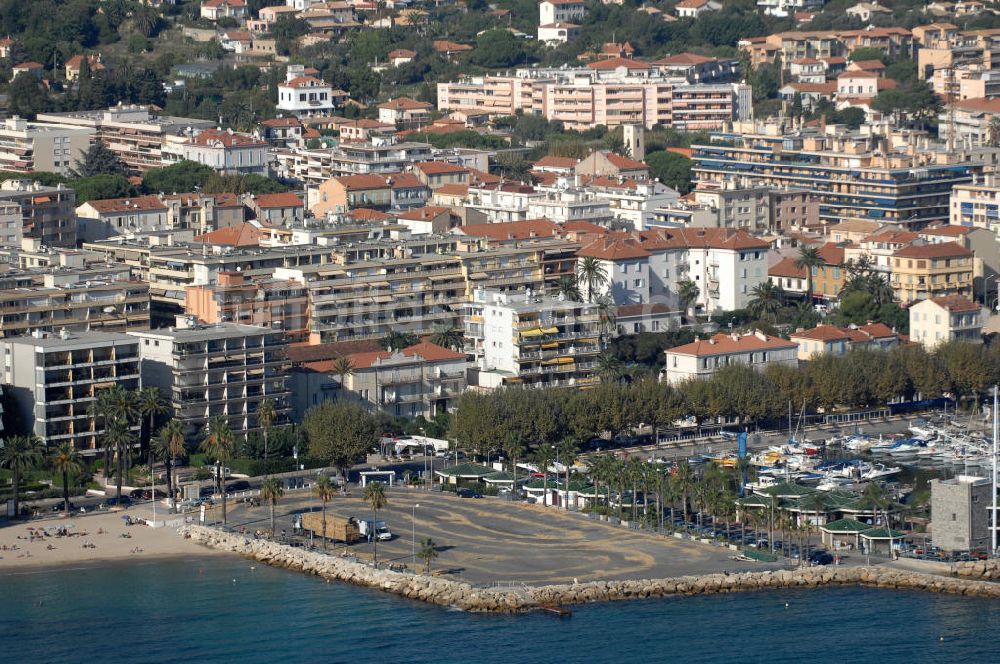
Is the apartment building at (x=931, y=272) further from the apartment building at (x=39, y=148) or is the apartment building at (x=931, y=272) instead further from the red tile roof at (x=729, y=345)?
the apartment building at (x=39, y=148)

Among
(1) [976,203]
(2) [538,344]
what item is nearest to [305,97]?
(1) [976,203]

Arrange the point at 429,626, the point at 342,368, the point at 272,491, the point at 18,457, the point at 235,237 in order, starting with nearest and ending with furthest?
the point at 429,626
the point at 272,491
the point at 18,457
the point at 342,368
the point at 235,237

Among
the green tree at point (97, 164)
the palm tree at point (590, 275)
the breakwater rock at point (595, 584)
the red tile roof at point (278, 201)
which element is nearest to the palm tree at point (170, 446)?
the breakwater rock at point (595, 584)

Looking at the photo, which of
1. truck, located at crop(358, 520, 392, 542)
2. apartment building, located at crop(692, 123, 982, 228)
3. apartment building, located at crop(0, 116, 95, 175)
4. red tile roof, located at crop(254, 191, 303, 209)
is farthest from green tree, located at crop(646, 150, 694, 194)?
truck, located at crop(358, 520, 392, 542)

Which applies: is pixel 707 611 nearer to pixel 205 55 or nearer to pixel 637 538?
pixel 637 538

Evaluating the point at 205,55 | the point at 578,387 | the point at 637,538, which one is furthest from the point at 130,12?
the point at 637,538

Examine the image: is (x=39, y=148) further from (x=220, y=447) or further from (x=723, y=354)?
(x=220, y=447)
